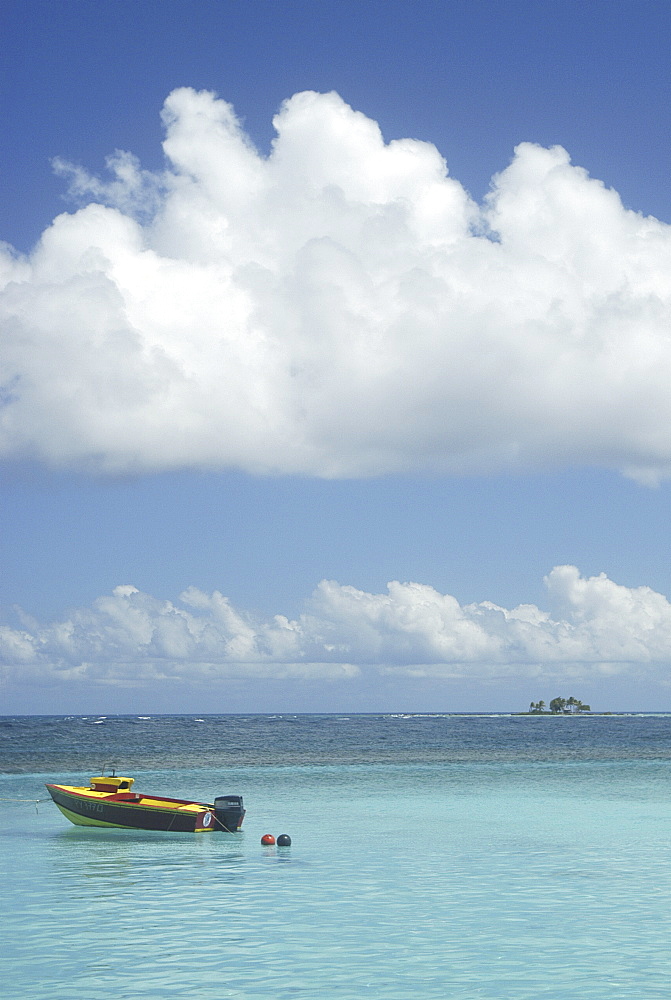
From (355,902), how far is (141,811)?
1298cm

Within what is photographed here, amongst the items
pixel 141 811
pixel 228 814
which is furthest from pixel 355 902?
pixel 141 811

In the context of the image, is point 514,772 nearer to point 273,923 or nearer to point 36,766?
point 36,766

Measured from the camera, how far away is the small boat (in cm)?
3309

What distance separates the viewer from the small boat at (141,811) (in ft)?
109

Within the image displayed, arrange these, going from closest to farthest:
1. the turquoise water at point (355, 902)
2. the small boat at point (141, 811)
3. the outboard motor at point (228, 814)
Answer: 1. the turquoise water at point (355, 902)
2. the small boat at point (141, 811)
3. the outboard motor at point (228, 814)

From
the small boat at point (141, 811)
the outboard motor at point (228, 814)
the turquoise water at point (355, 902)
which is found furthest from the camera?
the outboard motor at point (228, 814)

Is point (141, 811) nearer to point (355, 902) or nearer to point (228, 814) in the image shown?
point (228, 814)

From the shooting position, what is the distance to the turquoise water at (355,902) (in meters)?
17.0

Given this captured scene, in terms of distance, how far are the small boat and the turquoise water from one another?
51 cm

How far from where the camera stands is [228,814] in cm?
3322

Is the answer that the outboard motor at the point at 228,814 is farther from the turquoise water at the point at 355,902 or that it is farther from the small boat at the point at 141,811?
the turquoise water at the point at 355,902

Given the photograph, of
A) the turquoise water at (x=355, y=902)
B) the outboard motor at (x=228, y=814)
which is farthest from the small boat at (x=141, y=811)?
the turquoise water at (x=355, y=902)

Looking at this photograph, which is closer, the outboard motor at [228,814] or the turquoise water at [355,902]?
the turquoise water at [355,902]

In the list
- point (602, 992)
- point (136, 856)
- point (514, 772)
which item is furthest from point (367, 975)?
point (514, 772)
